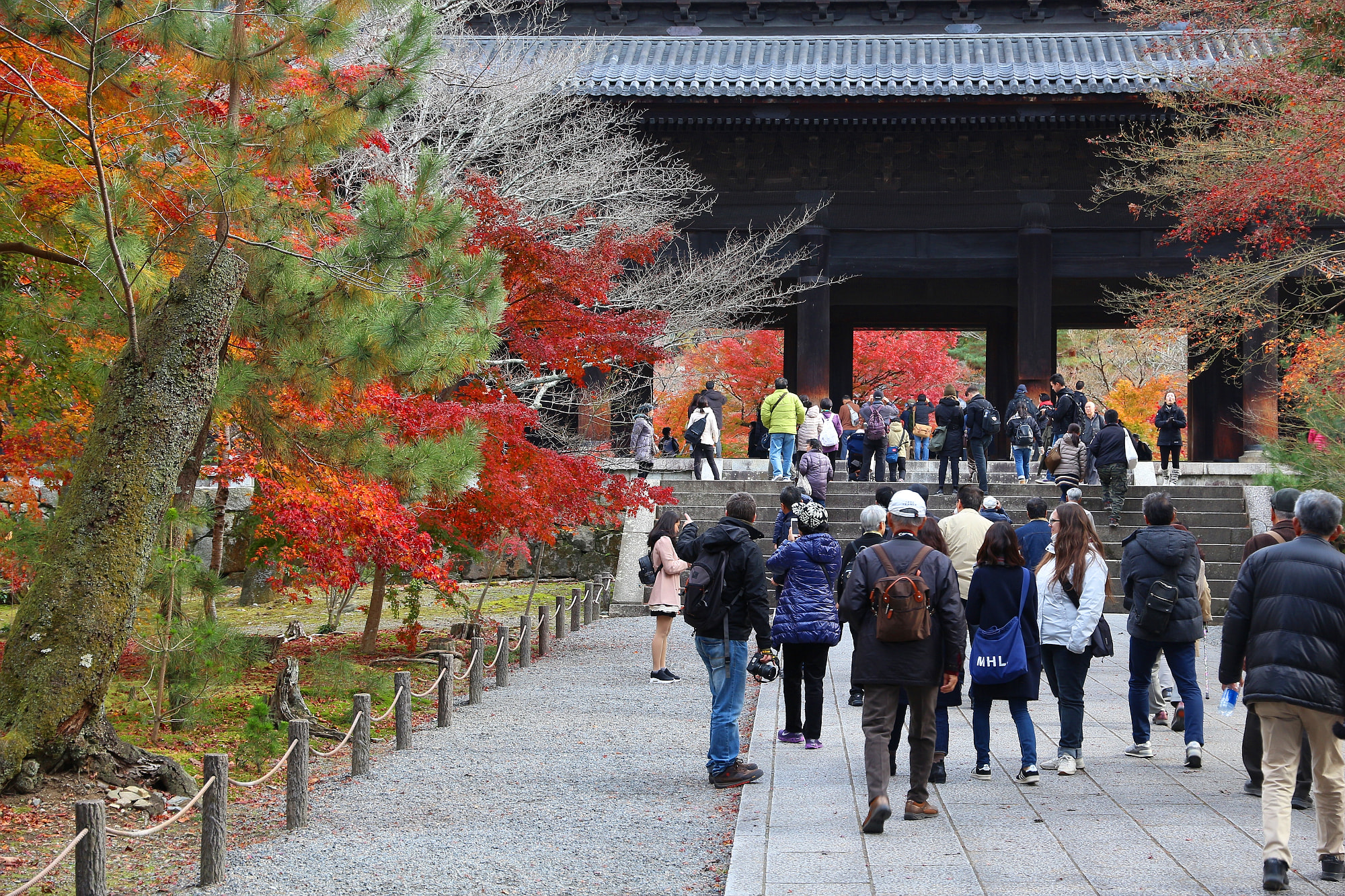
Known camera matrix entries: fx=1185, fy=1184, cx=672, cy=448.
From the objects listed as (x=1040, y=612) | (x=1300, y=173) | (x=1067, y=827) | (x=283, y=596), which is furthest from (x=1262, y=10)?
(x=283, y=596)

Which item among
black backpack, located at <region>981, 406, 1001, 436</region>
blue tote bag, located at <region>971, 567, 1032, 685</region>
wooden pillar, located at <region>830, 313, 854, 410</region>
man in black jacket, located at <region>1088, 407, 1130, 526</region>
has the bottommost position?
blue tote bag, located at <region>971, 567, 1032, 685</region>

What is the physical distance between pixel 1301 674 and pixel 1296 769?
0.41m

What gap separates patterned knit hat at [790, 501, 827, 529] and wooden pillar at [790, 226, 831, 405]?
39.4 ft

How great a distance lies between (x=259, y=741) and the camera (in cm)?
807

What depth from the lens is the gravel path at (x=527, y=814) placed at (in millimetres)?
5367

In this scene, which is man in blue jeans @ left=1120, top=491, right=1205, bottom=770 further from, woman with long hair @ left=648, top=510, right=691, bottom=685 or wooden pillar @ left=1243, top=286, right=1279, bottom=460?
wooden pillar @ left=1243, top=286, right=1279, bottom=460

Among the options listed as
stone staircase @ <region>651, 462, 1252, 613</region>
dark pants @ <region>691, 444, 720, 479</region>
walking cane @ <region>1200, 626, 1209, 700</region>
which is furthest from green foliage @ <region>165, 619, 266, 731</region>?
dark pants @ <region>691, 444, 720, 479</region>

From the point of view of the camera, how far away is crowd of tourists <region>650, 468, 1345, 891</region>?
4918mm

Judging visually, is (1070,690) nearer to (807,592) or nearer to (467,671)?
(807,592)

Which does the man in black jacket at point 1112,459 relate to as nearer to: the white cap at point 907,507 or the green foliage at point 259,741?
the white cap at point 907,507

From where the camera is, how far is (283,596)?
1836 cm

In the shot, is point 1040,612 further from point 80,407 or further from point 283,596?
point 283,596

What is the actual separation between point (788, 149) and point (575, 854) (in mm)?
15705

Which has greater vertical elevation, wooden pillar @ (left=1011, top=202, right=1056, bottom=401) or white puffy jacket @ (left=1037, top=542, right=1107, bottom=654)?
wooden pillar @ (left=1011, top=202, right=1056, bottom=401)
